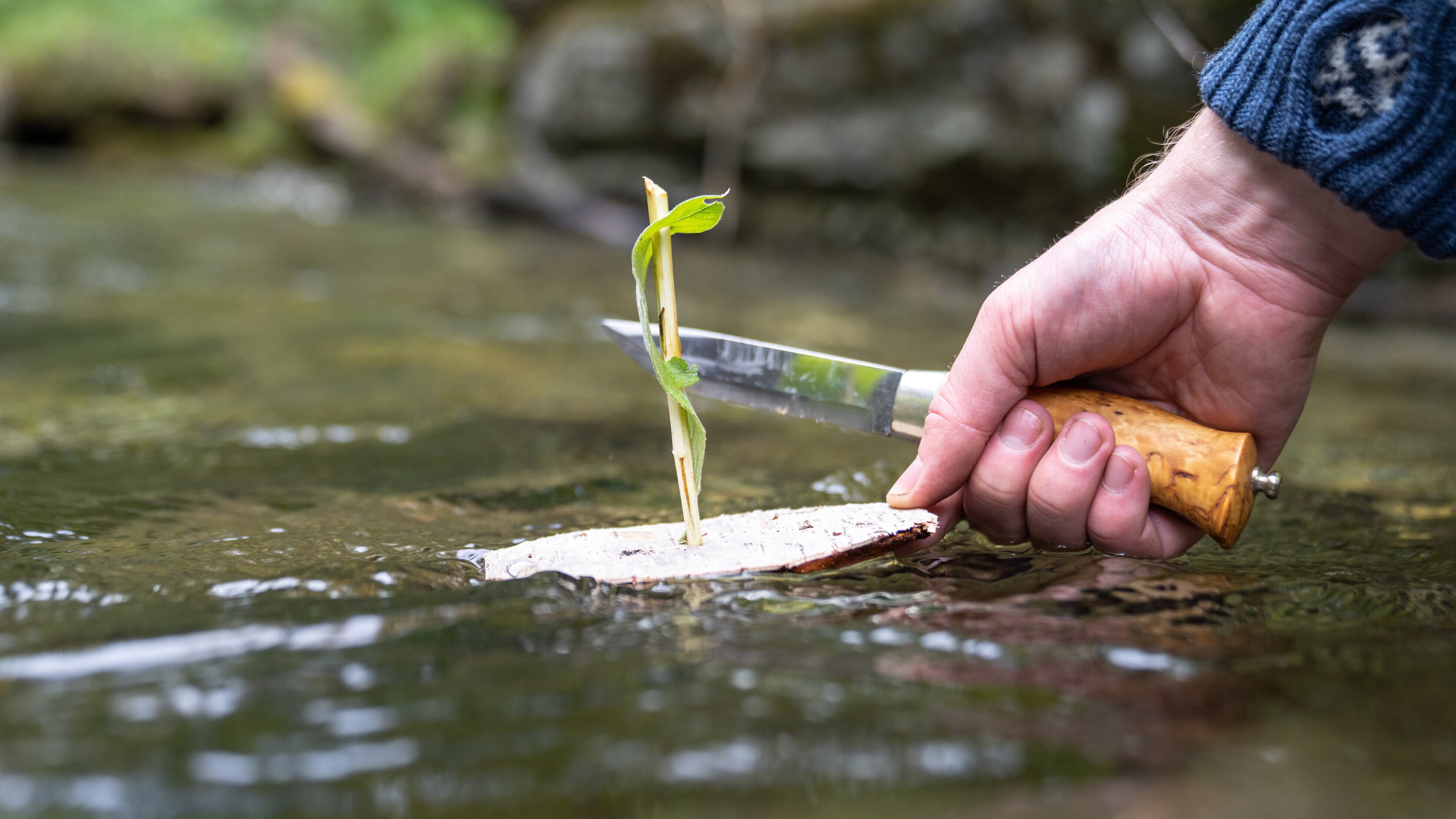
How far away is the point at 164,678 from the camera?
3.96ft

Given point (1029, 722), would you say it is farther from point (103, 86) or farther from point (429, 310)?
point (103, 86)

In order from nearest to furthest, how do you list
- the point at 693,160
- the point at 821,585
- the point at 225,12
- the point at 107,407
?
the point at 821,585 < the point at 107,407 < the point at 693,160 < the point at 225,12

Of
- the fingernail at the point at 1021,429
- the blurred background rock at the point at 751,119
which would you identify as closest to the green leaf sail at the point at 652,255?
the fingernail at the point at 1021,429

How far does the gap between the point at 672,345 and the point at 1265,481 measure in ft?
3.50

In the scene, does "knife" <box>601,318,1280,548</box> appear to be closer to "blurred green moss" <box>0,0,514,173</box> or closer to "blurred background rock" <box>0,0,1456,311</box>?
"blurred background rock" <box>0,0,1456,311</box>

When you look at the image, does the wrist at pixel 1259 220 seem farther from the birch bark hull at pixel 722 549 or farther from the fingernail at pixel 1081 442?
the birch bark hull at pixel 722 549

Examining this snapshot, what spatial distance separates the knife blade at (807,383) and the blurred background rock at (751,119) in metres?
1.07

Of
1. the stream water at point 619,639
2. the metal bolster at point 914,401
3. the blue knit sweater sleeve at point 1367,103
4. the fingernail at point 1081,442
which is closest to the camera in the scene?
the stream water at point 619,639

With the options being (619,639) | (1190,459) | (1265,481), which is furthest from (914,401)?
(619,639)

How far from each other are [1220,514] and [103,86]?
58.1 feet

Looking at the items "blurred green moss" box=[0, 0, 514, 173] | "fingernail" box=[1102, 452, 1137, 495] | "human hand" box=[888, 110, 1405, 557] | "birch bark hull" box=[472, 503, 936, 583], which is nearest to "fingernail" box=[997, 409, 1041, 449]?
"human hand" box=[888, 110, 1405, 557]

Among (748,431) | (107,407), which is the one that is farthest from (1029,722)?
(107,407)

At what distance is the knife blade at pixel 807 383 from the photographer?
6.42 feet

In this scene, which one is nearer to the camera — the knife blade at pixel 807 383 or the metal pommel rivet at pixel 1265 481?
the metal pommel rivet at pixel 1265 481
